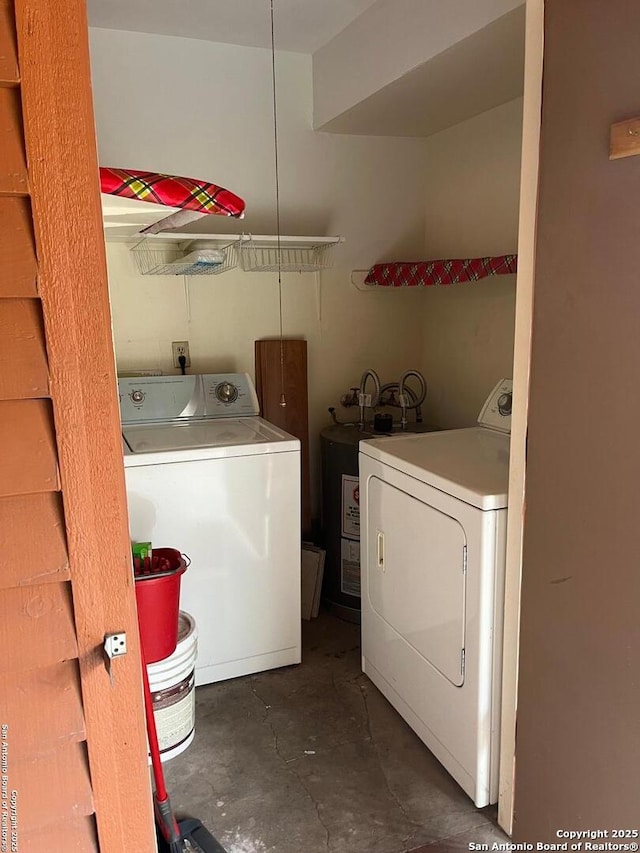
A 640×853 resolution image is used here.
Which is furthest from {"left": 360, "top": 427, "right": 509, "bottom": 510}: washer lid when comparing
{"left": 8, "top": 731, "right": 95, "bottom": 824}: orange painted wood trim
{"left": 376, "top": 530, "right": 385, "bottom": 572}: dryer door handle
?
{"left": 8, "top": 731, "right": 95, "bottom": 824}: orange painted wood trim

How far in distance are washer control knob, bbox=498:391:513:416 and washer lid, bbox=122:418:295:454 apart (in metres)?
0.78

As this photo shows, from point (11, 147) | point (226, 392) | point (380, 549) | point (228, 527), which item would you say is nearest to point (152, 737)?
point (228, 527)

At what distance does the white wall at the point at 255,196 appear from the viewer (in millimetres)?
2645

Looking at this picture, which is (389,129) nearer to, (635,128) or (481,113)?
(481,113)

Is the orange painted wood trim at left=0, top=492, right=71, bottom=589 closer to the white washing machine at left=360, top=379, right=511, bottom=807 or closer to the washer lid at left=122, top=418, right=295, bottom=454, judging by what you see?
the white washing machine at left=360, top=379, right=511, bottom=807

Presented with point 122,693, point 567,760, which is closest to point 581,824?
point 567,760

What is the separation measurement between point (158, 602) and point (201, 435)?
86cm

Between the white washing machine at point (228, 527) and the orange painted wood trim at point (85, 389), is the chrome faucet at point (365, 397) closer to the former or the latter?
the white washing machine at point (228, 527)

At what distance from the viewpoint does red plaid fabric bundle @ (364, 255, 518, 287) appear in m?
2.47

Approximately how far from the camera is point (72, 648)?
0.97 meters

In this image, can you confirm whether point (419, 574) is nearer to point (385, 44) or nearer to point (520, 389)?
point (520, 389)

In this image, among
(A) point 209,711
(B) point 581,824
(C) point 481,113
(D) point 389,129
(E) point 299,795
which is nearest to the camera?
(B) point 581,824

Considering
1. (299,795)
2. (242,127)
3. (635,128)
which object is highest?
(242,127)

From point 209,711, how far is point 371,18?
8.54 feet
